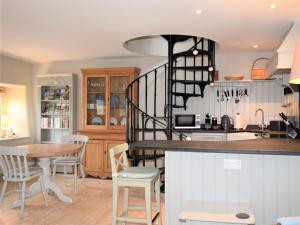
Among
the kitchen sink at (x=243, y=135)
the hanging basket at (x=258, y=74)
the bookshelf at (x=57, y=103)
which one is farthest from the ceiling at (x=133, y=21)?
the kitchen sink at (x=243, y=135)

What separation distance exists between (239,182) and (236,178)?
42 mm

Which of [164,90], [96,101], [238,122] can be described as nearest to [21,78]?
[96,101]

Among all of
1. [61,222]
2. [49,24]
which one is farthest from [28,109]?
[61,222]

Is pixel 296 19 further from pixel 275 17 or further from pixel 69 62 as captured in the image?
pixel 69 62

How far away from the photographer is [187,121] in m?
5.31

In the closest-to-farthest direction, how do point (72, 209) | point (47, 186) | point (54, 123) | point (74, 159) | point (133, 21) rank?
point (133, 21), point (72, 209), point (47, 186), point (74, 159), point (54, 123)

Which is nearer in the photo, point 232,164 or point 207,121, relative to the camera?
point 232,164

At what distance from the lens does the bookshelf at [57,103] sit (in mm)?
5926

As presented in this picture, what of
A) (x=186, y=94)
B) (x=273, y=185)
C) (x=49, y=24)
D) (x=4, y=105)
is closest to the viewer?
(x=273, y=185)

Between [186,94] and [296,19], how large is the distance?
7.38 ft

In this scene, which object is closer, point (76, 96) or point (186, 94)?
point (186, 94)

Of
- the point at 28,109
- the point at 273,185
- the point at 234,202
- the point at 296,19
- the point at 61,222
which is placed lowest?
the point at 61,222

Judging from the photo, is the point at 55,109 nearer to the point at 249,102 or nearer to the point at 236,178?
the point at 249,102

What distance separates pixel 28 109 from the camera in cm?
624
